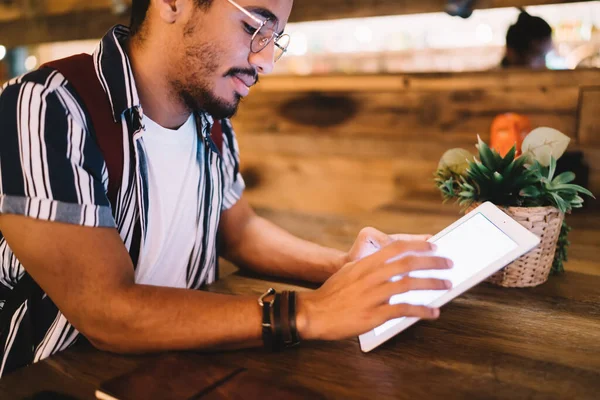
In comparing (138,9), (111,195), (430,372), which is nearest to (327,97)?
(138,9)

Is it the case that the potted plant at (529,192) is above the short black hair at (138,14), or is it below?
below

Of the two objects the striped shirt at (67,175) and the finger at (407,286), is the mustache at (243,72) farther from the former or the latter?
the finger at (407,286)

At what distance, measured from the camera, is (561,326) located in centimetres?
99

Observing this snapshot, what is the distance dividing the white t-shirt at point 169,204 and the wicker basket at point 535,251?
667 millimetres

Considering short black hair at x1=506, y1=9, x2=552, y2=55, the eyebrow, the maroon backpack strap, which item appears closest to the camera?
the maroon backpack strap

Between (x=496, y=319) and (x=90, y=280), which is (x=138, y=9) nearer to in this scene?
(x=90, y=280)

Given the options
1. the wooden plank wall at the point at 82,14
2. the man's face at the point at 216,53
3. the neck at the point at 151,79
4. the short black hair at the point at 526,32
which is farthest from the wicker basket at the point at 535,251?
the short black hair at the point at 526,32

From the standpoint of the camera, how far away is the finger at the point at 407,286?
2.76 feet

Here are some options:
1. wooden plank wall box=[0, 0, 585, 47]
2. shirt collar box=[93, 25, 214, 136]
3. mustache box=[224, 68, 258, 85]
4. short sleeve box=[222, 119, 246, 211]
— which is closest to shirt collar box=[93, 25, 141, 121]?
shirt collar box=[93, 25, 214, 136]

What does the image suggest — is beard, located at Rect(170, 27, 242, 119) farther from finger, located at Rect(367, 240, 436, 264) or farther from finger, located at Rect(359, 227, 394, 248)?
finger, located at Rect(367, 240, 436, 264)

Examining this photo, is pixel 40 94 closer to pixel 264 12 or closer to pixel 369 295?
pixel 264 12

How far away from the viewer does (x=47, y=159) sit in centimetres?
89

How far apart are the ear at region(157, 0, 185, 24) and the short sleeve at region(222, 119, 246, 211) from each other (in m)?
0.36

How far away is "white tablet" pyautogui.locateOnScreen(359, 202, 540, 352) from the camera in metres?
0.90
